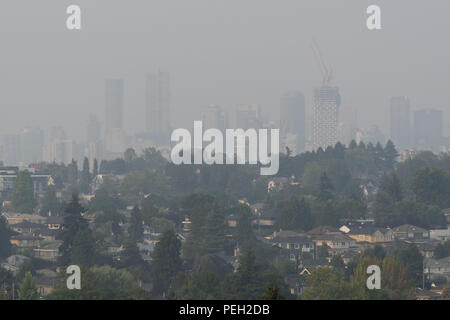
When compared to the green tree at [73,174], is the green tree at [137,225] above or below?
below

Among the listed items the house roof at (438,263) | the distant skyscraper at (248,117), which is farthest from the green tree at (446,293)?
the distant skyscraper at (248,117)

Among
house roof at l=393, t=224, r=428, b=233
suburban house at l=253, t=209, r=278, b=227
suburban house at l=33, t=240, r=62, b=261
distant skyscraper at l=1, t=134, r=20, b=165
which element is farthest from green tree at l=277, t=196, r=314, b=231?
distant skyscraper at l=1, t=134, r=20, b=165

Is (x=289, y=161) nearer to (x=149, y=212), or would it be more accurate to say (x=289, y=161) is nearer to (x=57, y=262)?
(x=149, y=212)

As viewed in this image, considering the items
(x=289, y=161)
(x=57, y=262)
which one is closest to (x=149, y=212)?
(x=57, y=262)

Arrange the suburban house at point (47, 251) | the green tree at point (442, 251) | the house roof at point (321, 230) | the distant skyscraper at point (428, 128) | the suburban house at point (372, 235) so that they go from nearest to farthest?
1. the green tree at point (442, 251)
2. the suburban house at point (47, 251)
3. the house roof at point (321, 230)
4. the suburban house at point (372, 235)
5. the distant skyscraper at point (428, 128)

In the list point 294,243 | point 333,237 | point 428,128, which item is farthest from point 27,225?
point 428,128

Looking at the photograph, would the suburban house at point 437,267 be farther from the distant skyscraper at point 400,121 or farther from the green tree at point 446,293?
the distant skyscraper at point 400,121
